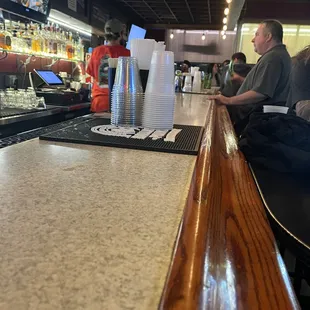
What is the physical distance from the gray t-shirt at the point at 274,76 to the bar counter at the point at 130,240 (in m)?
1.88

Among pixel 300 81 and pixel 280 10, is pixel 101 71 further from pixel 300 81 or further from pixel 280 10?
pixel 280 10

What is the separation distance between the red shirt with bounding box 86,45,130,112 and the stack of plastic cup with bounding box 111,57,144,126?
4.49 ft

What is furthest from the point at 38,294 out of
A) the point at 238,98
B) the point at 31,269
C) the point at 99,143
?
the point at 238,98

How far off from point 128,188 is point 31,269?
29cm

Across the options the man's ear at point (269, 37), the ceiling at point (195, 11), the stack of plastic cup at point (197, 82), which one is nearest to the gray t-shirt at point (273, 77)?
the man's ear at point (269, 37)

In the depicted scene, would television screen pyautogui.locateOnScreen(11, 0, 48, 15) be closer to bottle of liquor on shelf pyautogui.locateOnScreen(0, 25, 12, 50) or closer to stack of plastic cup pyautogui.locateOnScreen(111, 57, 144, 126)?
bottle of liquor on shelf pyautogui.locateOnScreen(0, 25, 12, 50)

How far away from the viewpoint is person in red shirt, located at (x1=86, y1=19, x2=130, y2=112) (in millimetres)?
2678

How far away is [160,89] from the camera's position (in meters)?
1.13

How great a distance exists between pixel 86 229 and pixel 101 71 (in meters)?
2.37

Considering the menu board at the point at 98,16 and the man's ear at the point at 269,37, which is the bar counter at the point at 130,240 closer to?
the man's ear at the point at 269,37

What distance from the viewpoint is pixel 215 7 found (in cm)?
745

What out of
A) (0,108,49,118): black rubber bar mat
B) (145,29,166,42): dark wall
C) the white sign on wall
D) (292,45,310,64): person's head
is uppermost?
(145,29,166,42): dark wall

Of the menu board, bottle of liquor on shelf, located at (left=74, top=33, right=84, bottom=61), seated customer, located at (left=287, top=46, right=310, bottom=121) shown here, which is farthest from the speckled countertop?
the menu board

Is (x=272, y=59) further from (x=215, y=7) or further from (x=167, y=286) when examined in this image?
(x=215, y=7)
